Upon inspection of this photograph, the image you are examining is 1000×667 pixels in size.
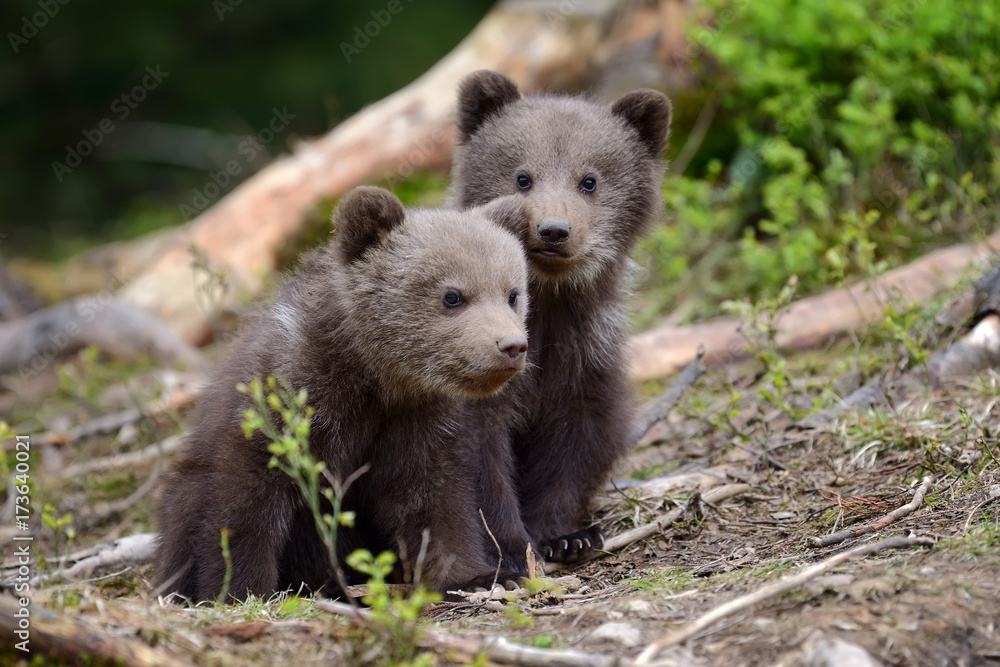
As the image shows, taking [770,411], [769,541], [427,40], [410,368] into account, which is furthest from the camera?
[427,40]

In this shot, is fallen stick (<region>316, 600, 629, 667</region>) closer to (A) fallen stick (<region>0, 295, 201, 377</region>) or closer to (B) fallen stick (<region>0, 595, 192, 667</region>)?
(B) fallen stick (<region>0, 595, 192, 667</region>)

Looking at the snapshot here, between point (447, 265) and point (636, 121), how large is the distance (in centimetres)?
205

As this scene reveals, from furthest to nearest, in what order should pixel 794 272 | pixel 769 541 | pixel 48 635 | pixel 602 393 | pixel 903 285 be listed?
pixel 794 272 → pixel 903 285 → pixel 602 393 → pixel 769 541 → pixel 48 635

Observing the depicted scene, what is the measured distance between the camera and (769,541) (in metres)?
4.95

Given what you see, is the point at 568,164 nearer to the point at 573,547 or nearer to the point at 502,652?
the point at 573,547

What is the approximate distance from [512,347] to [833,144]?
6.36m

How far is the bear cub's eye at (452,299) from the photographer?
4637mm

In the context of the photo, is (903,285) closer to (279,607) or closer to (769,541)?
(769,541)

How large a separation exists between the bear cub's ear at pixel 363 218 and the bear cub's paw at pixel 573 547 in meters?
1.94

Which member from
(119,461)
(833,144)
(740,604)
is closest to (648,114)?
(740,604)

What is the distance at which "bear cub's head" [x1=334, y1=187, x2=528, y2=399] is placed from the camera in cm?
455

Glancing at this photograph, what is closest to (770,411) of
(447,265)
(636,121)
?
(636,121)
